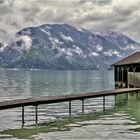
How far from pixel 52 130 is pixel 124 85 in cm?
3222

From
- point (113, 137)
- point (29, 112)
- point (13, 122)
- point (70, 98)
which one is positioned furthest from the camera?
point (29, 112)

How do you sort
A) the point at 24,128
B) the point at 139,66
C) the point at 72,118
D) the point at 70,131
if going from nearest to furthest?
1. the point at 70,131
2. the point at 24,128
3. the point at 72,118
4. the point at 139,66

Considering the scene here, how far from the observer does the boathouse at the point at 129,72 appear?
46.9m

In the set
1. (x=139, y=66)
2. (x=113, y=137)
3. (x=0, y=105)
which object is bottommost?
→ (x=113, y=137)

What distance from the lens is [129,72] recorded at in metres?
50.4

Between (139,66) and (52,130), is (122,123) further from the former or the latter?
(139,66)

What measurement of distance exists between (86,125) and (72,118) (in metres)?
4.53

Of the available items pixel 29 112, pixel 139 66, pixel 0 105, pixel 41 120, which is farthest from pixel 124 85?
pixel 0 105

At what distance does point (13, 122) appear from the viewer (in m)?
27.1

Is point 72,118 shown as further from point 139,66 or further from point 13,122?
point 139,66

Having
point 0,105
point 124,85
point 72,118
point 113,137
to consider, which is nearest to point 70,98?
point 72,118

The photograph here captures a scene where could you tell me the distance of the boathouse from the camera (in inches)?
1847

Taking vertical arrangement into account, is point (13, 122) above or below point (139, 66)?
below

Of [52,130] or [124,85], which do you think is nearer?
[52,130]
